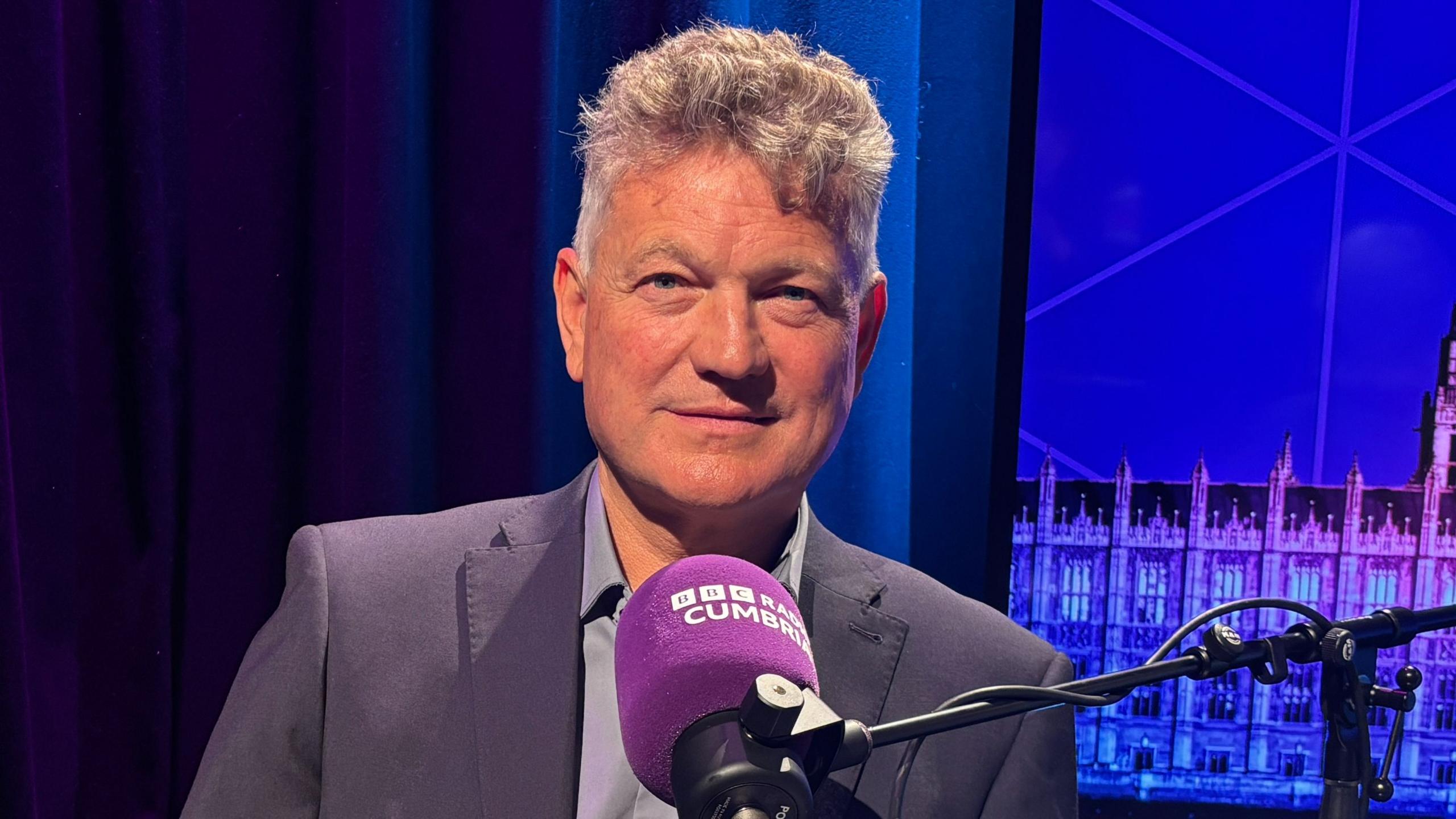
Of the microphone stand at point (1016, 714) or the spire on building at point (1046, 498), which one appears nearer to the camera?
the microphone stand at point (1016, 714)

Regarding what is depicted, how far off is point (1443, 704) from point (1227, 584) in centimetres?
49

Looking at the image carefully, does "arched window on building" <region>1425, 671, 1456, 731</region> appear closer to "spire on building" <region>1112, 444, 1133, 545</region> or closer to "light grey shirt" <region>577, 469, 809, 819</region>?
"spire on building" <region>1112, 444, 1133, 545</region>

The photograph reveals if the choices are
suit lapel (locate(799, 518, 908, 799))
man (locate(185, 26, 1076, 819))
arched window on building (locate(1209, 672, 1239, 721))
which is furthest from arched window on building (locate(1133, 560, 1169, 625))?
suit lapel (locate(799, 518, 908, 799))

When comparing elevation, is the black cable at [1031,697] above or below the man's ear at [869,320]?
below

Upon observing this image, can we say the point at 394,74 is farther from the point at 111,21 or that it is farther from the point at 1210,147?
the point at 1210,147

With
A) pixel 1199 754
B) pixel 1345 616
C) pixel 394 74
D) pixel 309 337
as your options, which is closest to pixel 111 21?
pixel 394 74

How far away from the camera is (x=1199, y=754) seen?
2.29m

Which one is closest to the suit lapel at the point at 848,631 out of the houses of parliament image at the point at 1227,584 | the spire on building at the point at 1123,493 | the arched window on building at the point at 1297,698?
the houses of parliament image at the point at 1227,584

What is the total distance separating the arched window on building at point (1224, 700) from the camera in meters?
2.32

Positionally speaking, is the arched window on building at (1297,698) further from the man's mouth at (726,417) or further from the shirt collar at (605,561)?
the man's mouth at (726,417)

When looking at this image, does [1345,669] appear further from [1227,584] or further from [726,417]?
[1227,584]

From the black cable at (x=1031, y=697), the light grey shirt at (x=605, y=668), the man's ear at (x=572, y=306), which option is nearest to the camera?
the black cable at (x=1031, y=697)

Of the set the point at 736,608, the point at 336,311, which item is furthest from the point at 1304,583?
the point at 336,311

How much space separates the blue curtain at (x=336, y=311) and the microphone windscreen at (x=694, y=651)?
1251mm
